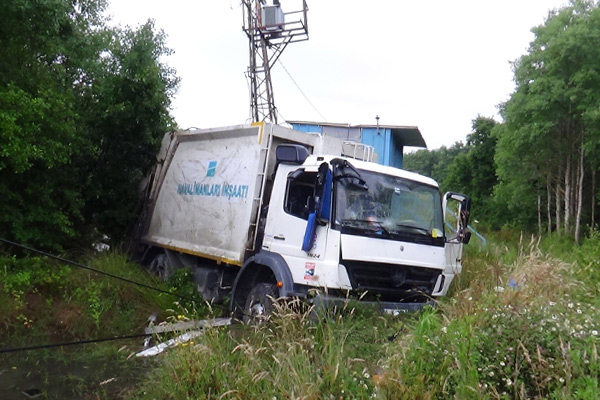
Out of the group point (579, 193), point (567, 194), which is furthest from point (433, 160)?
point (579, 193)

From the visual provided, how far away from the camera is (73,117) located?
761 cm

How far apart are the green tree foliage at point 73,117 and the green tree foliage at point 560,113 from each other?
427 inches

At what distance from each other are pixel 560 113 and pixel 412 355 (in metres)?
14.4

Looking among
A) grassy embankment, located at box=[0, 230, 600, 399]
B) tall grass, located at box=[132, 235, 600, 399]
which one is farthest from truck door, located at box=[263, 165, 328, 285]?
tall grass, located at box=[132, 235, 600, 399]

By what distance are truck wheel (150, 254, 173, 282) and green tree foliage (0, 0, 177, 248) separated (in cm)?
97

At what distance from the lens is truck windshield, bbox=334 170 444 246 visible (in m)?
5.85

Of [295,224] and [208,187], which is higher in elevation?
[208,187]

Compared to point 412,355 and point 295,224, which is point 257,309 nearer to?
point 295,224

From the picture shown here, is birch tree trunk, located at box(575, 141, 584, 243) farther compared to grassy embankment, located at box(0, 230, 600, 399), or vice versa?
birch tree trunk, located at box(575, 141, 584, 243)

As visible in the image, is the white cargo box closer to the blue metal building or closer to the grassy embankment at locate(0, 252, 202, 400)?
the grassy embankment at locate(0, 252, 202, 400)

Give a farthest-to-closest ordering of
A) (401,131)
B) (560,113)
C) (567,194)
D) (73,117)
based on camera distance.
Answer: (401,131) < (567,194) < (560,113) < (73,117)

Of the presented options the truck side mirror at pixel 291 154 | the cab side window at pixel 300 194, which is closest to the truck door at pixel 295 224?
the cab side window at pixel 300 194

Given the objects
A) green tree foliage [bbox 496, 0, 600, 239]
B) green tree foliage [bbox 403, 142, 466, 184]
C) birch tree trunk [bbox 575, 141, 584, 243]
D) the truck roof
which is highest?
green tree foliage [bbox 403, 142, 466, 184]

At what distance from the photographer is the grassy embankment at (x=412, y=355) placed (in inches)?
125
